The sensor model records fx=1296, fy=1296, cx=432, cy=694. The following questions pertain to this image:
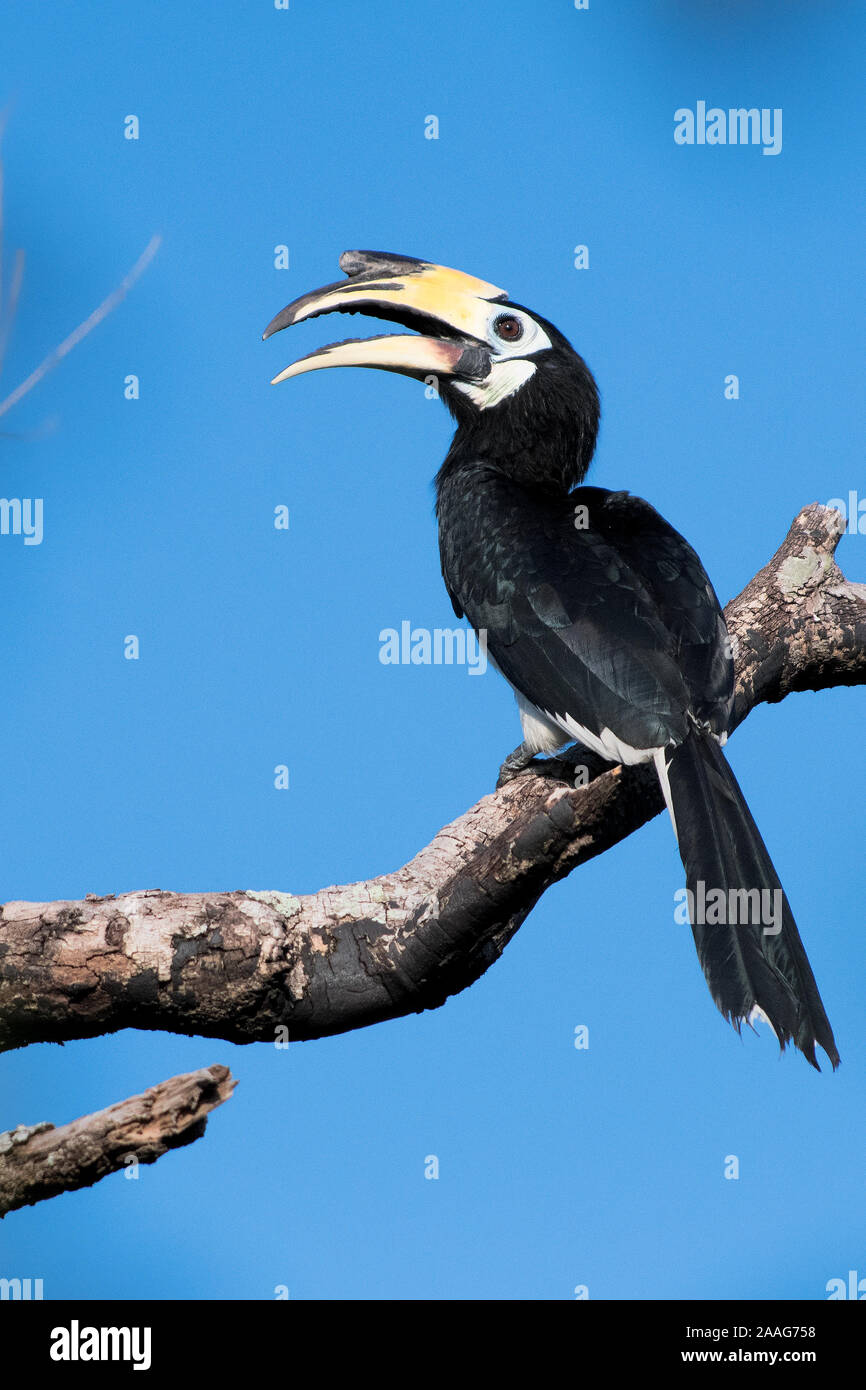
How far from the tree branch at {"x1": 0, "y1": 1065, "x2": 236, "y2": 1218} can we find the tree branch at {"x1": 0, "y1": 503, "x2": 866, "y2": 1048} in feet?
1.66

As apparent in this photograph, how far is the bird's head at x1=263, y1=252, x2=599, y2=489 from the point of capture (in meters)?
5.71

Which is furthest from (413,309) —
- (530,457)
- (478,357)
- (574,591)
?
(574,591)

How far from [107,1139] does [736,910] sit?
182cm

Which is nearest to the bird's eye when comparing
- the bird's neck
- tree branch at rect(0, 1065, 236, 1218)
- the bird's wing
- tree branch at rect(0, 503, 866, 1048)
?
the bird's neck

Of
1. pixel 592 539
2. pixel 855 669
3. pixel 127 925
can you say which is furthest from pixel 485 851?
pixel 855 669

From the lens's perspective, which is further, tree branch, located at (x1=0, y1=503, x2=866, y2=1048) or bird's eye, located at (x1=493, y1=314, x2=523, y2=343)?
bird's eye, located at (x1=493, y1=314, x2=523, y2=343)

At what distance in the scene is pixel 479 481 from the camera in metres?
5.32

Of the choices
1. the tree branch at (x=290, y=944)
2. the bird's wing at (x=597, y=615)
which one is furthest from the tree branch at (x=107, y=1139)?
the bird's wing at (x=597, y=615)

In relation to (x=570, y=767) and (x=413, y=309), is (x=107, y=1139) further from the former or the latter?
(x=413, y=309)

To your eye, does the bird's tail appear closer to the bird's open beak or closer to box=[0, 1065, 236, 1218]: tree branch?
box=[0, 1065, 236, 1218]: tree branch

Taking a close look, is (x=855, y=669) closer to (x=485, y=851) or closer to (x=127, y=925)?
(x=485, y=851)

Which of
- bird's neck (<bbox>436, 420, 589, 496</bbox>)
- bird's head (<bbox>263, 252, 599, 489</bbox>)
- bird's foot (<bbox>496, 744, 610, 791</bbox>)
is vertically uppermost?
bird's head (<bbox>263, 252, 599, 489</bbox>)

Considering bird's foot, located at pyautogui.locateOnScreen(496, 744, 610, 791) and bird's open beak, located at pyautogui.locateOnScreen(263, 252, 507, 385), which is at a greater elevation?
bird's open beak, located at pyautogui.locateOnScreen(263, 252, 507, 385)
